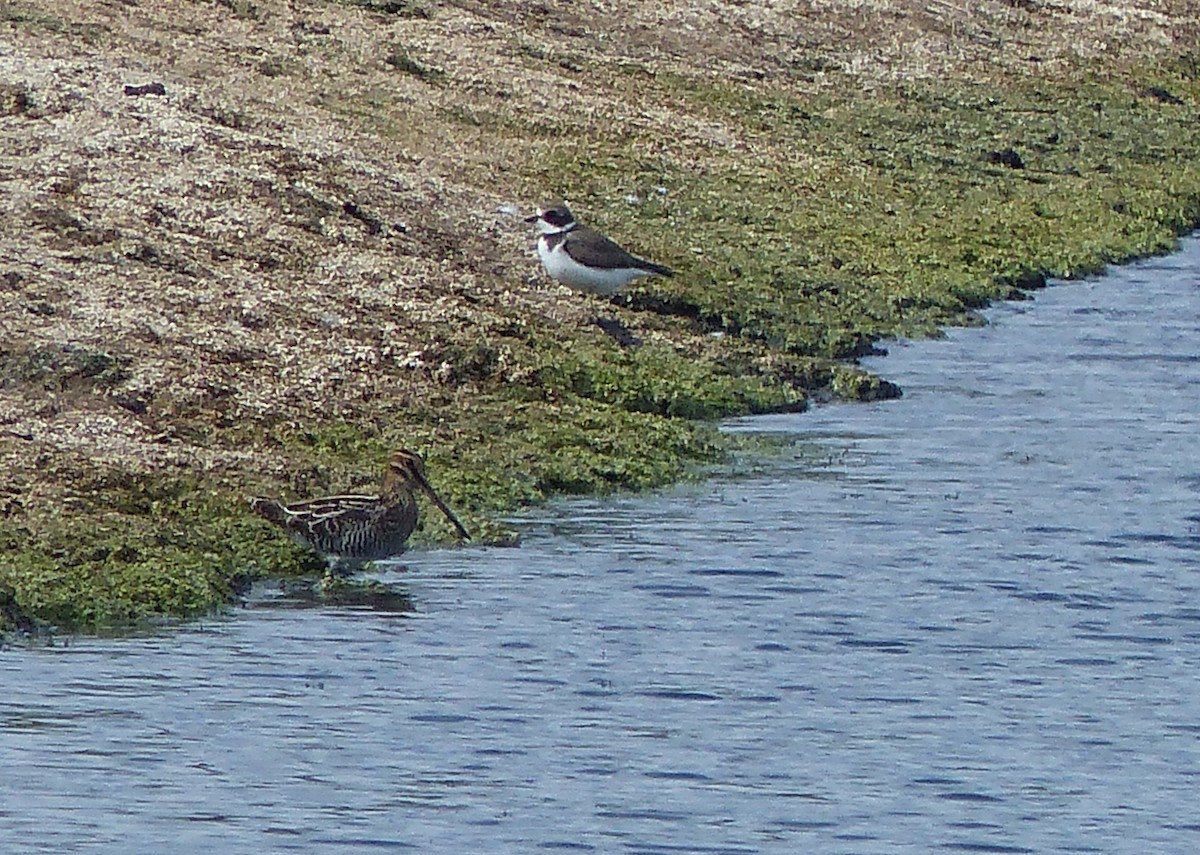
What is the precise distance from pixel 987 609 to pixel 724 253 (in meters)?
10.2

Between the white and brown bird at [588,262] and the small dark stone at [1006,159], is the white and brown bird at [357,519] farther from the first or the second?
the small dark stone at [1006,159]

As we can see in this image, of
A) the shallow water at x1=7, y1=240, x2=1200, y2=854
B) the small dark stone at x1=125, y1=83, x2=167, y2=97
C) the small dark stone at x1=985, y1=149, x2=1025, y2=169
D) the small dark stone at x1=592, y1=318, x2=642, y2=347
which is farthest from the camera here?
the small dark stone at x1=985, y1=149, x2=1025, y2=169

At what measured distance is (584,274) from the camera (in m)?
22.0

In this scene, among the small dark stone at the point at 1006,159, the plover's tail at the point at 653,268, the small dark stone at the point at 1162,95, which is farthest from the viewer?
Result: the small dark stone at the point at 1162,95

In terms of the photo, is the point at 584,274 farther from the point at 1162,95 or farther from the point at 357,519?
the point at 1162,95

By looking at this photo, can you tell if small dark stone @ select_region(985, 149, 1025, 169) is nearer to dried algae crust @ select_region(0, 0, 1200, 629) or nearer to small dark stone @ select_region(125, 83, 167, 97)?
dried algae crust @ select_region(0, 0, 1200, 629)

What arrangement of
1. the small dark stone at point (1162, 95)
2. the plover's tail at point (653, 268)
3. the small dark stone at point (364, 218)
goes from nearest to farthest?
1. the plover's tail at point (653, 268)
2. the small dark stone at point (364, 218)
3. the small dark stone at point (1162, 95)

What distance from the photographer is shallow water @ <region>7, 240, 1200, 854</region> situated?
11.6 metres

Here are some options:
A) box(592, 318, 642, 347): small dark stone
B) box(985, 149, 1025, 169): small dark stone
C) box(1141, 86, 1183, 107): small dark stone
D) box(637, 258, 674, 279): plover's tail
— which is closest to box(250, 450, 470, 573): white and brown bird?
box(592, 318, 642, 347): small dark stone

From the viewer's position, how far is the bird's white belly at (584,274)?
72.2ft

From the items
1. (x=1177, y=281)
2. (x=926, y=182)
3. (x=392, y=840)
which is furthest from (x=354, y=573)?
(x=926, y=182)

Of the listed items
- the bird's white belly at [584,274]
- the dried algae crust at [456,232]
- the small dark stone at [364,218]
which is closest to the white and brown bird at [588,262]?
the bird's white belly at [584,274]

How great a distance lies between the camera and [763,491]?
1798 cm

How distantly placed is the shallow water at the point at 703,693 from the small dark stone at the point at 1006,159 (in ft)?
45.0
